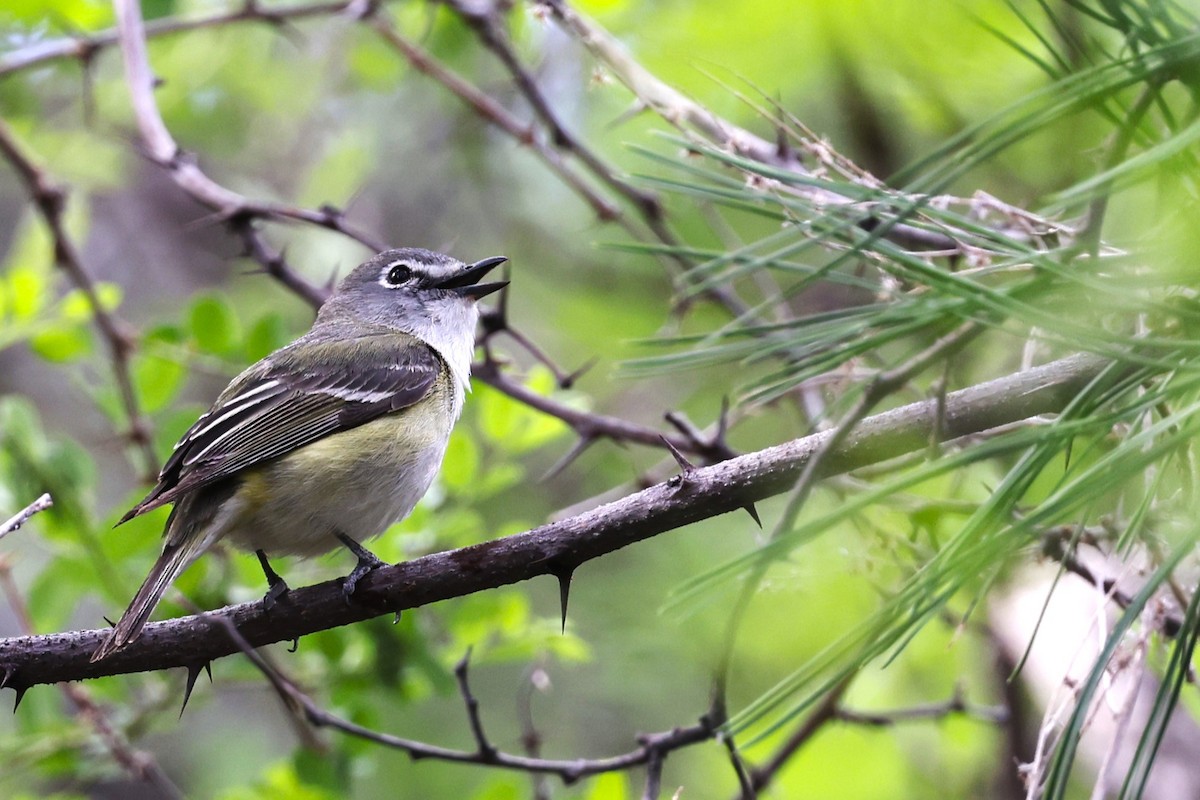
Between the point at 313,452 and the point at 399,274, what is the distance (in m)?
1.46

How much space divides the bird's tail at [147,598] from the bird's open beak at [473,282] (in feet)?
5.28

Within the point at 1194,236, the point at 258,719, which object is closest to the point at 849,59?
the point at 1194,236

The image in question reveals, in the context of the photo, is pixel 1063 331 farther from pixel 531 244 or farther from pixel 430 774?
pixel 531 244

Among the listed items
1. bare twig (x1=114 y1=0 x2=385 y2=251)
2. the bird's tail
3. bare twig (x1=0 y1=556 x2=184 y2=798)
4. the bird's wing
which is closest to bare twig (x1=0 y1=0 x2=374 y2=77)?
bare twig (x1=114 y1=0 x2=385 y2=251)

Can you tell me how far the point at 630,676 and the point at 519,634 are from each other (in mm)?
2275

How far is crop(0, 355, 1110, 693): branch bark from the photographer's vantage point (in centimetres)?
199

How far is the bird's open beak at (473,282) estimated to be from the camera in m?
4.57

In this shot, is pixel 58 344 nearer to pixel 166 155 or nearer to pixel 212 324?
pixel 212 324

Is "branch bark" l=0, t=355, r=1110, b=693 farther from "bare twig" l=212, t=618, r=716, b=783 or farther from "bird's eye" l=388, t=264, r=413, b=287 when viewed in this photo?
"bird's eye" l=388, t=264, r=413, b=287

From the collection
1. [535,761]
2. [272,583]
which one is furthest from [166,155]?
[535,761]

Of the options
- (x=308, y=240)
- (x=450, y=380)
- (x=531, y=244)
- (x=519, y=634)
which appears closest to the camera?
(x=519, y=634)

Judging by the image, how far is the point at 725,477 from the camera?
7.32 ft

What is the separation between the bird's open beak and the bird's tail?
5.28ft

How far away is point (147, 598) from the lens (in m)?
2.87
